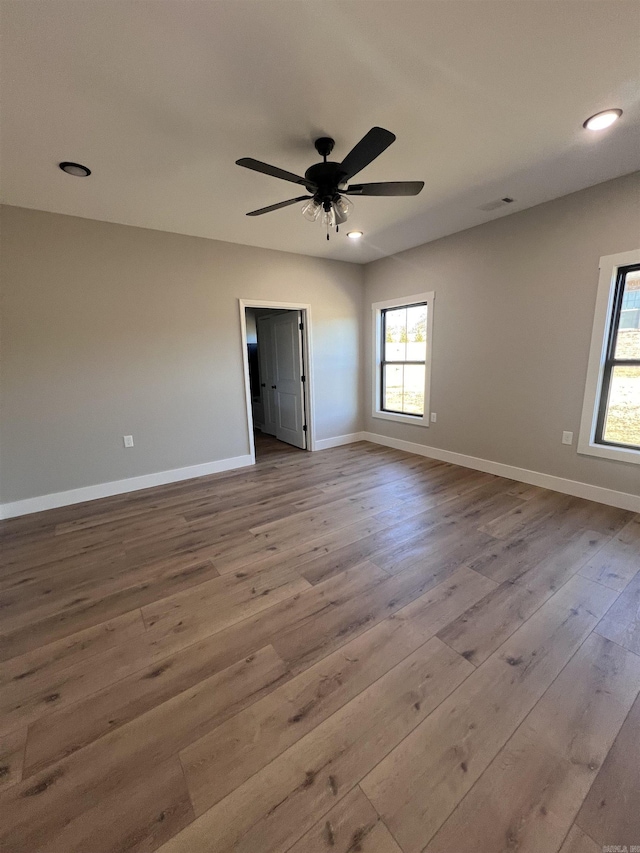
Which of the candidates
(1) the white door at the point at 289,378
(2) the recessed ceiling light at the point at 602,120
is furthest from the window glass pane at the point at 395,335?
(2) the recessed ceiling light at the point at 602,120

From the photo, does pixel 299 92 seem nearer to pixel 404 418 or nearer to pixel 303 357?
pixel 303 357

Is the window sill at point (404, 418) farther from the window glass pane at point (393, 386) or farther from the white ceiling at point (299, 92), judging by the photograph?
the white ceiling at point (299, 92)

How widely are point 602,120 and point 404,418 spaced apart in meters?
3.31

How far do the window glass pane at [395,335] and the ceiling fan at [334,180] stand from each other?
8.45 ft

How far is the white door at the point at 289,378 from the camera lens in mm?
4770

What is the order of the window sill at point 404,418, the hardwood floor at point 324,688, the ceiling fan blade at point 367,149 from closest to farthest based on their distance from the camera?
the hardwood floor at point 324,688, the ceiling fan blade at point 367,149, the window sill at point 404,418

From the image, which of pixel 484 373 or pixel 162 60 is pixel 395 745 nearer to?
pixel 162 60

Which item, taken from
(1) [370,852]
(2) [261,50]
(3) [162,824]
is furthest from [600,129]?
(3) [162,824]

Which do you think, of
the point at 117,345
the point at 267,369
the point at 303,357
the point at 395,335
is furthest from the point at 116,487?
the point at 395,335

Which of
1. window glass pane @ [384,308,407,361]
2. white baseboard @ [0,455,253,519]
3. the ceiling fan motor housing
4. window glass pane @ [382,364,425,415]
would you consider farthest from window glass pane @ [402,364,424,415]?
the ceiling fan motor housing

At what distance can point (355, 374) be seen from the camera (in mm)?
5211

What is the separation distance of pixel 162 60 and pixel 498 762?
10.3 feet

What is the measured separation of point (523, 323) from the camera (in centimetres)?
332

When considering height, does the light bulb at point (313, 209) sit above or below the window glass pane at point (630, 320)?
→ above
